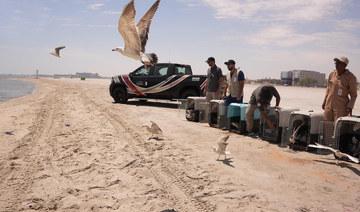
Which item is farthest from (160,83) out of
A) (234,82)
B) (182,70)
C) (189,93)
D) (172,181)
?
(172,181)

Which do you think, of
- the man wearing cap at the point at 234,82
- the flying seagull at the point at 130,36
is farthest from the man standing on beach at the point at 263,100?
the flying seagull at the point at 130,36

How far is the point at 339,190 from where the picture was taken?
12.0 ft

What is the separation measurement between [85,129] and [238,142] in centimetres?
413

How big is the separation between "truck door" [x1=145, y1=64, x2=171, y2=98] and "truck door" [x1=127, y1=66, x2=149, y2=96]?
0.22 meters

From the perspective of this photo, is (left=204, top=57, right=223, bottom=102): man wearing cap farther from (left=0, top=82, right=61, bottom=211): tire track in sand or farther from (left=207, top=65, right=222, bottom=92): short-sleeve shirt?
(left=0, top=82, right=61, bottom=211): tire track in sand

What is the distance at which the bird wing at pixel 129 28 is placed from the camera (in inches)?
162

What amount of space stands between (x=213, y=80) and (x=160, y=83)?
14.4 ft

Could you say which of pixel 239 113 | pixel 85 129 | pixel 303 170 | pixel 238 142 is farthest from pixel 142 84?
pixel 303 170

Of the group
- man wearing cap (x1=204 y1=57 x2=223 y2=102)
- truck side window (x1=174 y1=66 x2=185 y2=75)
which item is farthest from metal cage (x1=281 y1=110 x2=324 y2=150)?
truck side window (x1=174 y1=66 x2=185 y2=75)

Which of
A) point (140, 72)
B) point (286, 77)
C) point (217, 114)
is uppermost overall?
point (286, 77)

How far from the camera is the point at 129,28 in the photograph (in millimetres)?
4148

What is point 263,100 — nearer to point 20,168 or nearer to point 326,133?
point 326,133

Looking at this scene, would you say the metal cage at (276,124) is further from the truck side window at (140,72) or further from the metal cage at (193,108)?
the truck side window at (140,72)

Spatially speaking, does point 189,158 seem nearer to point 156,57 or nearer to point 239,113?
point 156,57
